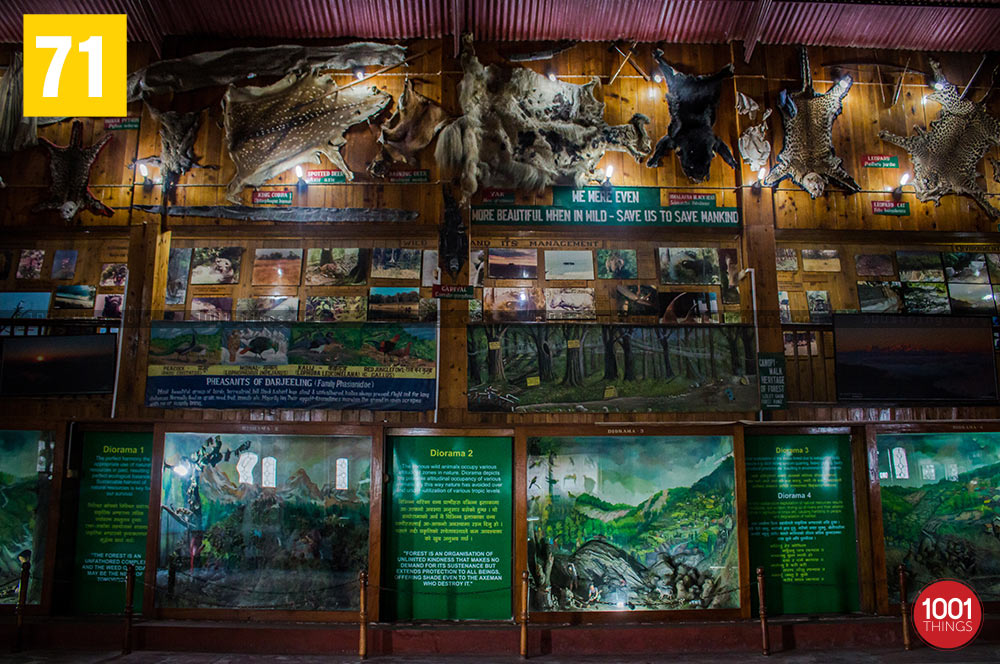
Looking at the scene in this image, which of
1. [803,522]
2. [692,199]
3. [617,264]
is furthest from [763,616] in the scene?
[692,199]

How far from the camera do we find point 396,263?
8.78 meters

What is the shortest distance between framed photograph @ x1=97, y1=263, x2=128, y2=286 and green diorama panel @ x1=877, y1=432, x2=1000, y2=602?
10.2 meters

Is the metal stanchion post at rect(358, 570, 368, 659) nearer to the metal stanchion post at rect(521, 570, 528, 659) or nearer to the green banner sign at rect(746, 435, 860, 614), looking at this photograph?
the metal stanchion post at rect(521, 570, 528, 659)

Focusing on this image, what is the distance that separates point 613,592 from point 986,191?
7.59 m

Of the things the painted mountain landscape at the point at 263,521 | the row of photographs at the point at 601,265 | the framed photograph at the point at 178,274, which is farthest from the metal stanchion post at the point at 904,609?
the framed photograph at the point at 178,274

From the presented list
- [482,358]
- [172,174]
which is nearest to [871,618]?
[482,358]

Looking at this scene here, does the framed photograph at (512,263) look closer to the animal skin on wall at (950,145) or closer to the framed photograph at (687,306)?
the framed photograph at (687,306)

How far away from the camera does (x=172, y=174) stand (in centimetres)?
878

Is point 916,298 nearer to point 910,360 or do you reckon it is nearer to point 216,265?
point 910,360

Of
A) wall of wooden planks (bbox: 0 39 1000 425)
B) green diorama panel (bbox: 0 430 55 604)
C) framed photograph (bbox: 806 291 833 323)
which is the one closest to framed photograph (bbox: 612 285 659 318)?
wall of wooden planks (bbox: 0 39 1000 425)

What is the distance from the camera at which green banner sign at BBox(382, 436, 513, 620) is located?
25.5 ft

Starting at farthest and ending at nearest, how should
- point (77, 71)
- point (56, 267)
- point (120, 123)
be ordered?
1. point (120, 123)
2. point (56, 267)
3. point (77, 71)

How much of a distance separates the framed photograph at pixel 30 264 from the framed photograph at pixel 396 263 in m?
4.57

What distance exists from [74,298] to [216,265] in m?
1.95
